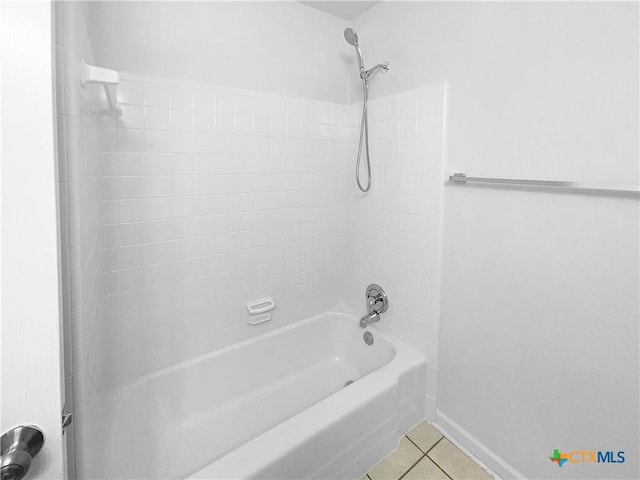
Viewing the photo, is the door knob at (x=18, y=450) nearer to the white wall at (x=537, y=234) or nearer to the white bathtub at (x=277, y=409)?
the white bathtub at (x=277, y=409)

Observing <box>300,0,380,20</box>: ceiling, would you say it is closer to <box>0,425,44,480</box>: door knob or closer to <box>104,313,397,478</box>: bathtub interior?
<box>104,313,397,478</box>: bathtub interior

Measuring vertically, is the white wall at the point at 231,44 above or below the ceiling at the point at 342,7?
below

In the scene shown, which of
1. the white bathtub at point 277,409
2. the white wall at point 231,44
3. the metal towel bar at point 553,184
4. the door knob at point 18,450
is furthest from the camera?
the white wall at point 231,44

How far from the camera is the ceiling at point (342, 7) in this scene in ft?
5.99

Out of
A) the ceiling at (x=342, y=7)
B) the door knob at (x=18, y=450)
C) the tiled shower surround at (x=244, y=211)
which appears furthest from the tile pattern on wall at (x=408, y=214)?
the door knob at (x=18, y=450)

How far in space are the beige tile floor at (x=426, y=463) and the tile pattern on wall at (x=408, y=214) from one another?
0.57 feet

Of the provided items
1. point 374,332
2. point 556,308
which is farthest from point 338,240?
point 556,308

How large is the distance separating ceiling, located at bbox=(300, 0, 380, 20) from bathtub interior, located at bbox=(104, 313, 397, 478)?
1.84 metres

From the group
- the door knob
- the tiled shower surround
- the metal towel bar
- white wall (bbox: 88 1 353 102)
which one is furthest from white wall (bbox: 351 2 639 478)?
the door knob

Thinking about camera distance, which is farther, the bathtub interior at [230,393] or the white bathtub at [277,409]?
the bathtub interior at [230,393]

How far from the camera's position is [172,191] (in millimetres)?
1532

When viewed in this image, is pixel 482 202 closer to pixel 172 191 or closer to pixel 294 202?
pixel 294 202

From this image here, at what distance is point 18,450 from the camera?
497 mm

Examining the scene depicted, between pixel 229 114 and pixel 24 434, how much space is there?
4.80 feet
